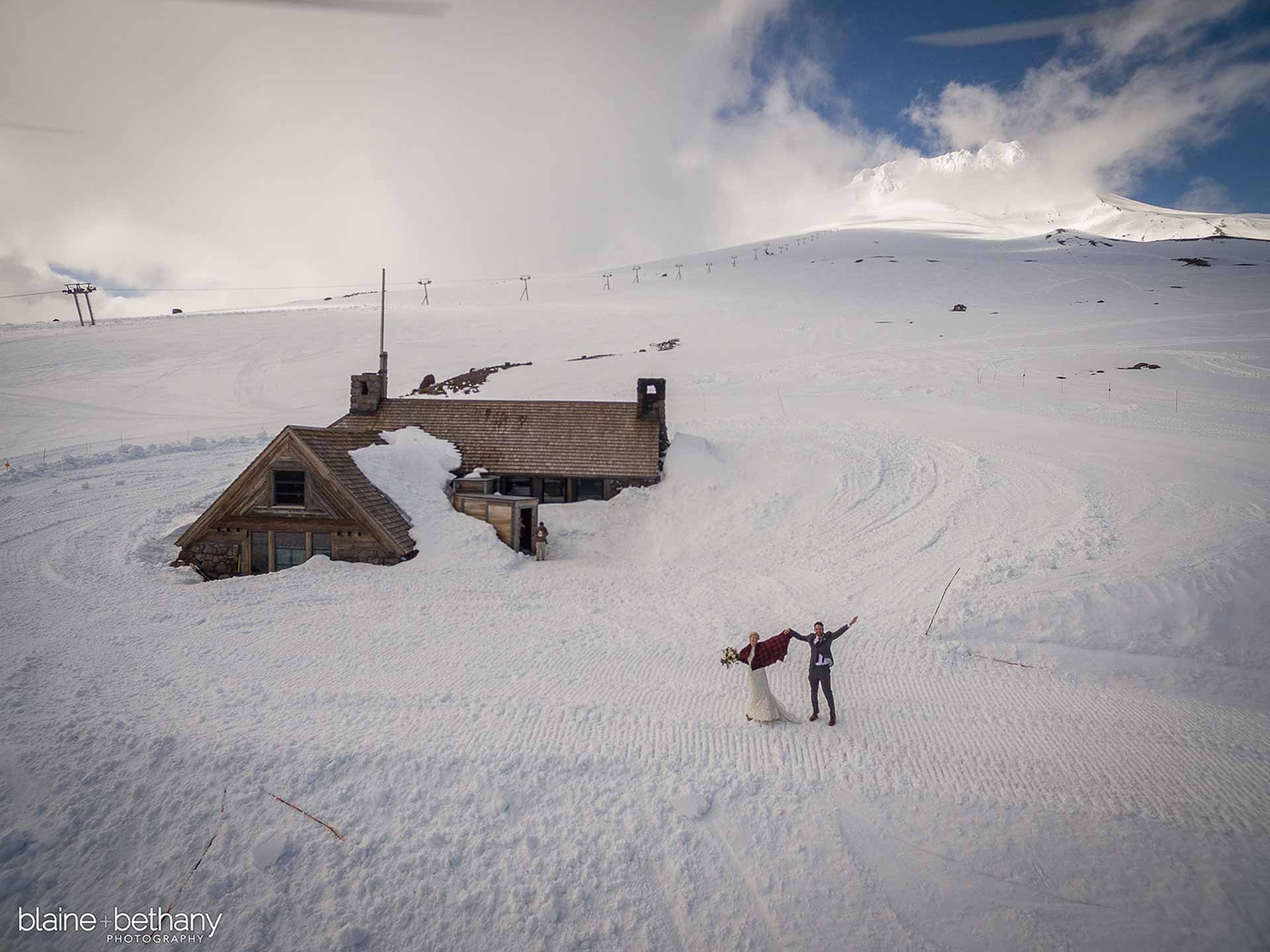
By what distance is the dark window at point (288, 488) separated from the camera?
1680 cm

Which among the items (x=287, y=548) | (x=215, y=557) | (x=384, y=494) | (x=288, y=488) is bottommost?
(x=215, y=557)

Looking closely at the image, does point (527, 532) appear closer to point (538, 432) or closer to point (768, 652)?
point (538, 432)

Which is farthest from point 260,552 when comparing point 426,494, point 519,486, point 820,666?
point 820,666

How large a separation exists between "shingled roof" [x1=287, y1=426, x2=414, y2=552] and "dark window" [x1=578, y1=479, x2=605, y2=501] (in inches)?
254

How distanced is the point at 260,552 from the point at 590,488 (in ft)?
34.4

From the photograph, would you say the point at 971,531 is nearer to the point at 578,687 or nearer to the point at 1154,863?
the point at 1154,863

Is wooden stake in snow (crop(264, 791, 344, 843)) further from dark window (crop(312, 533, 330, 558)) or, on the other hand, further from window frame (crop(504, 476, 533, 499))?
window frame (crop(504, 476, 533, 499))

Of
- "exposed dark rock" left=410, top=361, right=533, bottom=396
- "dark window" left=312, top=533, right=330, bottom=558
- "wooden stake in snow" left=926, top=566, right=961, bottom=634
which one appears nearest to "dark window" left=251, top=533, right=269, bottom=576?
"dark window" left=312, top=533, right=330, bottom=558

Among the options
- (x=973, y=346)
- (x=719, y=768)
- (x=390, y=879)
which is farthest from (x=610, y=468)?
(x=973, y=346)

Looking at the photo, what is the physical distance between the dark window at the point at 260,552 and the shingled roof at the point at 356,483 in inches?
105

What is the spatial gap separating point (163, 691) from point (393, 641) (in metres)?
3.76

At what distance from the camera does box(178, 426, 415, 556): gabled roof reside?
1655 cm

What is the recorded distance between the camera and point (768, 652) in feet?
30.8

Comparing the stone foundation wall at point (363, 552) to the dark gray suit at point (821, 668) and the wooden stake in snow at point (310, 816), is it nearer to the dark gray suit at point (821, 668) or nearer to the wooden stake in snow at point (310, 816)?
the wooden stake in snow at point (310, 816)
